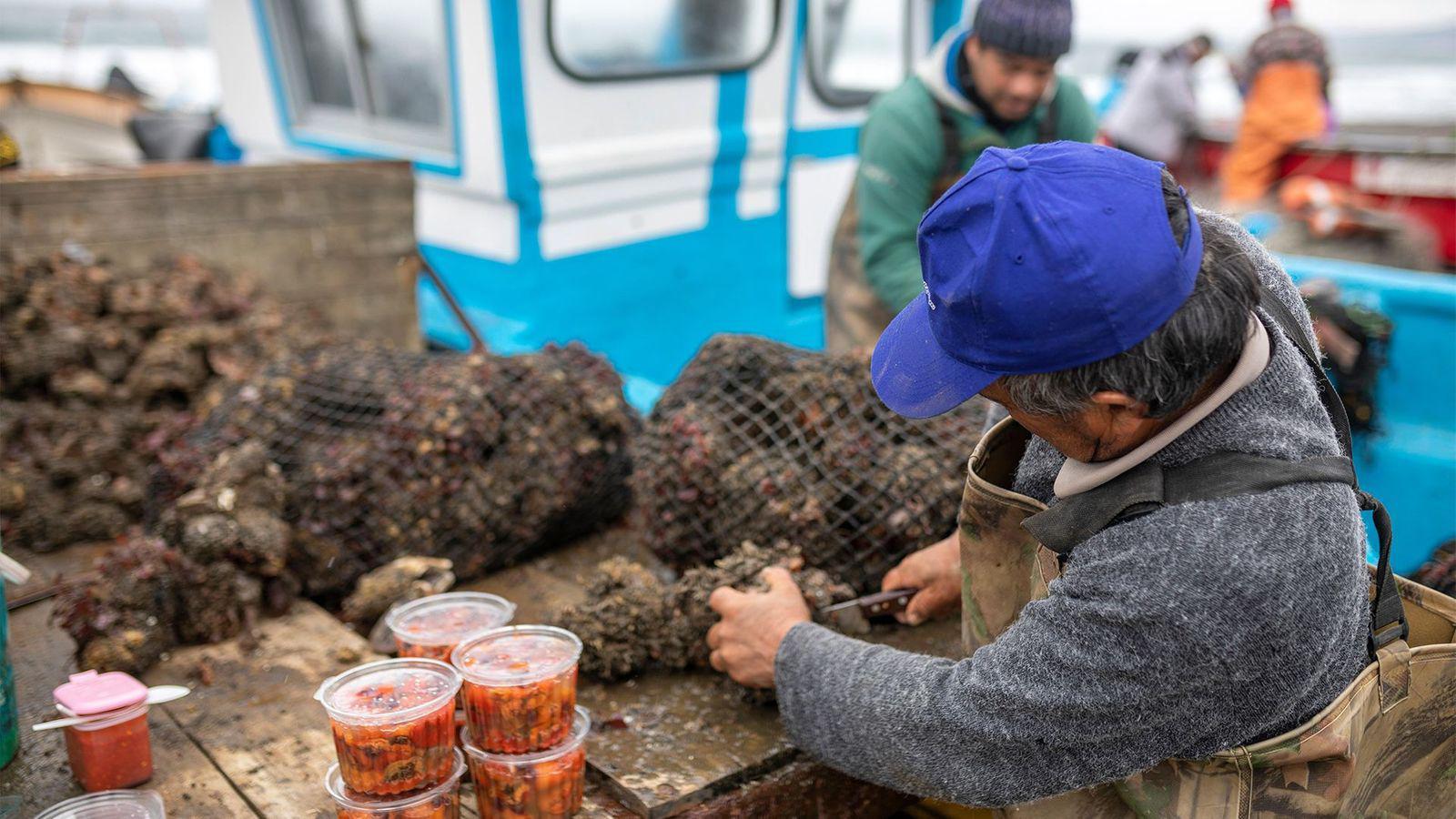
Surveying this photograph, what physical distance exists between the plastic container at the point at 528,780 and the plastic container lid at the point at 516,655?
0.16 m

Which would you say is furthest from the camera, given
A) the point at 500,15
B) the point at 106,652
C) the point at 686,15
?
the point at 686,15

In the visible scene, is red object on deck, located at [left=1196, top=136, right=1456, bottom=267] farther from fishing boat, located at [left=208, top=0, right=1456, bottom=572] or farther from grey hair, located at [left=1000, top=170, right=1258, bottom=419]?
grey hair, located at [left=1000, top=170, right=1258, bottom=419]

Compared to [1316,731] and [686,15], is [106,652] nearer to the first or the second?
[1316,731]

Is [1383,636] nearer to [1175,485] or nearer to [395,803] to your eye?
[1175,485]

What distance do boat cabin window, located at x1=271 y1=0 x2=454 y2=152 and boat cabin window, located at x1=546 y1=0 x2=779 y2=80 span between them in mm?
624

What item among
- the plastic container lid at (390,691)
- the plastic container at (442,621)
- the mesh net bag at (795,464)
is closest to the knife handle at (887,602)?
the mesh net bag at (795,464)

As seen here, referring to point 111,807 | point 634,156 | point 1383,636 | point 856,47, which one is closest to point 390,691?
point 111,807

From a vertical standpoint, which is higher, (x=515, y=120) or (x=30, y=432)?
(x=515, y=120)

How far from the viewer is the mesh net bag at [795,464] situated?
9.00ft

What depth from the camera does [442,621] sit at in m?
2.50

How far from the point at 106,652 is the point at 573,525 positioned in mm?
1410

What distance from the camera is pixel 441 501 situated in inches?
125

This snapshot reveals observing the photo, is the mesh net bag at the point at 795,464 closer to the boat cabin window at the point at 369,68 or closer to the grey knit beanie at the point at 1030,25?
the grey knit beanie at the point at 1030,25

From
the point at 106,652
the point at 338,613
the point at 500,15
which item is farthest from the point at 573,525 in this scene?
the point at 500,15
